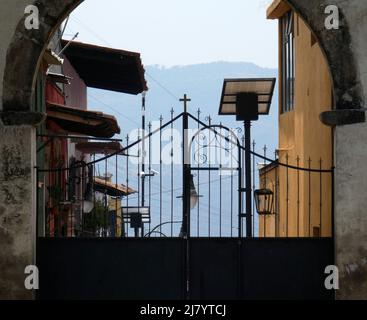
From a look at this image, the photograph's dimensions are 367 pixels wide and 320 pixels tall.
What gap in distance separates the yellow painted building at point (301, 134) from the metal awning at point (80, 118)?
113 inches

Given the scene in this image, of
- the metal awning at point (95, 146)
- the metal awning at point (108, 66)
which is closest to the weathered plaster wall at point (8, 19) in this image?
the metal awning at point (108, 66)

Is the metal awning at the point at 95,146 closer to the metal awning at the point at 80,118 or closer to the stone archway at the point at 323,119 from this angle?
the metal awning at the point at 80,118

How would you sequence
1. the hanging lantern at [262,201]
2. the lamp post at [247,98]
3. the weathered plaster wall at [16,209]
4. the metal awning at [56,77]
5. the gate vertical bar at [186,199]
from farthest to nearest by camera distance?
the metal awning at [56,77], the hanging lantern at [262,201], the lamp post at [247,98], the gate vertical bar at [186,199], the weathered plaster wall at [16,209]

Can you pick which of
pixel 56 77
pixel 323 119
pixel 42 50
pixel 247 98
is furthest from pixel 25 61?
pixel 56 77

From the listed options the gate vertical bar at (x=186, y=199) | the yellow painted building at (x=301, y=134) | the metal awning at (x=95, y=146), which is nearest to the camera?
the gate vertical bar at (x=186, y=199)

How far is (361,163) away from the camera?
12.5 m

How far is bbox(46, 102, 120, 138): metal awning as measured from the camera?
64.8 feet

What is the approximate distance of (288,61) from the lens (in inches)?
962

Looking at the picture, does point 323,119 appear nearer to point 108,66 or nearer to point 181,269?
point 181,269

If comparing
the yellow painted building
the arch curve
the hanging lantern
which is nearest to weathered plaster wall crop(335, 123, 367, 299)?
the yellow painted building

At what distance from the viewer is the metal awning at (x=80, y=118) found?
19766mm

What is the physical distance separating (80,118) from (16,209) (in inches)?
295

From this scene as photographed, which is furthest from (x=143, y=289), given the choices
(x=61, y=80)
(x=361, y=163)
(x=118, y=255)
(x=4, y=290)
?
(x=61, y=80)
